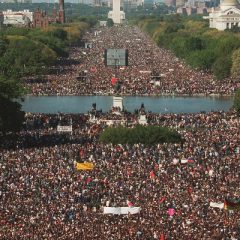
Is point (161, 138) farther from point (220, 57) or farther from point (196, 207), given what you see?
point (220, 57)

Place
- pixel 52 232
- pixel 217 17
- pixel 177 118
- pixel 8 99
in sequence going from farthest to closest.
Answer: pixel 217 17 → pixel 177 118 → pixel 8 99 → pixel 52 232

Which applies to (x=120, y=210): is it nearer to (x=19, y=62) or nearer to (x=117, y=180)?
(x=117, y=180)

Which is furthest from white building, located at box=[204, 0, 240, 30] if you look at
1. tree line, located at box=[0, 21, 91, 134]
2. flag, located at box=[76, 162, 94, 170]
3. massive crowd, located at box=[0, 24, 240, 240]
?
flag, located at box=[76, 162, 94, 170]

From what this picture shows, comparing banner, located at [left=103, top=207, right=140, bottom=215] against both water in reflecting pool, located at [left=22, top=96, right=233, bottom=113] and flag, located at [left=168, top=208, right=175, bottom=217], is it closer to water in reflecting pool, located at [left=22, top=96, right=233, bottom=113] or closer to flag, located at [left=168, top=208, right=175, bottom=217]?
flag, located at [left=168, top=208, right=175, bottom=217]

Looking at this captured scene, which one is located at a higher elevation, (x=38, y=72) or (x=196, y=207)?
(x=196, y=207)

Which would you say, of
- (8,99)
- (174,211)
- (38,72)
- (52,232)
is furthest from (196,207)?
→ (38,72)

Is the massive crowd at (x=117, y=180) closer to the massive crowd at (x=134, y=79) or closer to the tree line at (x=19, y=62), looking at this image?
the tree line at (x=19, y=62)
